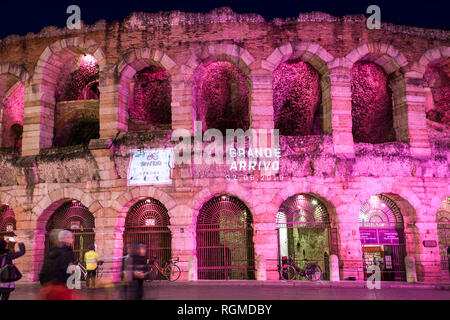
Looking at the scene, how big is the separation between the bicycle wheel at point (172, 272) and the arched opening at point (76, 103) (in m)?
6.47

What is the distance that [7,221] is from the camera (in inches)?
572

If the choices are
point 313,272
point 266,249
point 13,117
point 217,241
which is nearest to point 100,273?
point 217,241

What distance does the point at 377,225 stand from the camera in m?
13.1

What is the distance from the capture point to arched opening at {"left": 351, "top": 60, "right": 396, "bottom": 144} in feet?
45.7

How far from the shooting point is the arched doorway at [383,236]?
42.4ft

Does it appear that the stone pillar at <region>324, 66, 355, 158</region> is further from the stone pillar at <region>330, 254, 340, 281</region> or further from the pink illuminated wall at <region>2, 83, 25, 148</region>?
the pink illuminated wall at <region>2, 83, 25, 148</region>

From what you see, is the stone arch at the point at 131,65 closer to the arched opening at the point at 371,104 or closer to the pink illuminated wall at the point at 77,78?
the pink illuminated wall at the point at 77,78

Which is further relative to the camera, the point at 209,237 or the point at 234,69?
the point at 234,69

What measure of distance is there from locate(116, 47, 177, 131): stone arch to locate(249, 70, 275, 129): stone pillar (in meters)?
2.87

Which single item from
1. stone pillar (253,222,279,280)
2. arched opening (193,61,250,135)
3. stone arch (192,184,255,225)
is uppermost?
arched opening (193,61,250,135)

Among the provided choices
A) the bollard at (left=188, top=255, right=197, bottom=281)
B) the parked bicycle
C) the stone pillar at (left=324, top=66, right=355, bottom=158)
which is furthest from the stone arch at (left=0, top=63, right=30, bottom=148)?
the stone pillar at (left=324, top=66, right=355, bottom=158)

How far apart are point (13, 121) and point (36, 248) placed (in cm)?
→ 596
